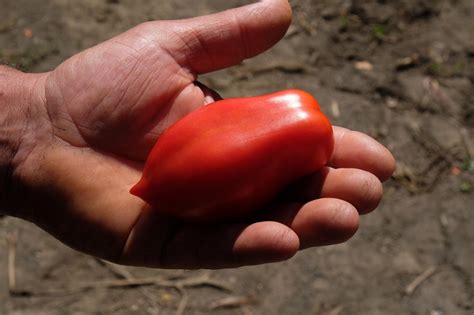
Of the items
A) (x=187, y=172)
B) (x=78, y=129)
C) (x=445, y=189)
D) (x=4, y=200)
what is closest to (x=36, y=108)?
(x=78, y=129)

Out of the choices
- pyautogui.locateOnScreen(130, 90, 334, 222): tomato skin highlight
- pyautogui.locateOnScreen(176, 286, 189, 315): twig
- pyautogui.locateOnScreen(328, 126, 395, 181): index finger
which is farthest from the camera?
pyautogui.locateOnScreen(176, 286, 189, 315): twig

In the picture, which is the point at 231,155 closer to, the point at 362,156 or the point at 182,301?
the point at 362,156

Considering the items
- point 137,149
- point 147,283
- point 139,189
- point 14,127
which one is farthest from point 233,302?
point 14,127

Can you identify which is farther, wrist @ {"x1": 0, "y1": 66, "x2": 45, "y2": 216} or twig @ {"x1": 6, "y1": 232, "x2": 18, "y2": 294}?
twig @ {"x1": 6, "y1": 232, "x2": 18, "y2": 294}

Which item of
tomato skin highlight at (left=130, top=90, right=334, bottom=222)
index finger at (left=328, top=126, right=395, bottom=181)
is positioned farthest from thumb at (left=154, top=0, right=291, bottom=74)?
index finger at (left=328, top=126, right=395, bottom=181)

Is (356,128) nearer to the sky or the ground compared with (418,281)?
nearer to the sky

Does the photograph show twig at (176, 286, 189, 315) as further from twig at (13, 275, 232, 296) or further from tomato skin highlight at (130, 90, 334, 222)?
tomato skin highlight at (130, 90, 334, 222)

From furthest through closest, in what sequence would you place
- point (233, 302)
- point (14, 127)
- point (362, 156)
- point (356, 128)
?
1. point (356, 128)
2. point (233, 302)
3. point (14, 127)
4. point (362, 156)

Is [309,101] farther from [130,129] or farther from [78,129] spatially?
[78,129]
